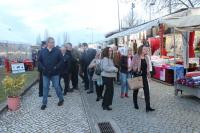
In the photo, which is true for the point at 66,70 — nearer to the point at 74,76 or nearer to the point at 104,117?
the point at 74,76

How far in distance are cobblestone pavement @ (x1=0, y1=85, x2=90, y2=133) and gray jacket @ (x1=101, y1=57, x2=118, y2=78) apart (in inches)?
49.6

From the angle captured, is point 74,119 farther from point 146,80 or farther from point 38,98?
point 38,98

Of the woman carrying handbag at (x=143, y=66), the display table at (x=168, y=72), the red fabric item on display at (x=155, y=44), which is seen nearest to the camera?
the woman carrying handbag at (x=143, y=66)

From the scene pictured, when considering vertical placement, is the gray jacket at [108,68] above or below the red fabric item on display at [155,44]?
below

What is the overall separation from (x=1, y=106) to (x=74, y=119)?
2.82 meters

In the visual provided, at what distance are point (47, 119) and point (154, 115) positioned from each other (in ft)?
8.91

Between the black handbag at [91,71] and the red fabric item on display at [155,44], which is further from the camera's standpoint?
the red fabric item on display at [155,44]

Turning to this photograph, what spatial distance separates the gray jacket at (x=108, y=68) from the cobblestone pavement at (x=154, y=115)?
101 centimetres

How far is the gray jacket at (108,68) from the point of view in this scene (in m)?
10.3

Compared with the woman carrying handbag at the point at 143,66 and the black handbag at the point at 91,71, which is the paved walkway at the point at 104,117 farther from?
the black handbag at the point at 91,71

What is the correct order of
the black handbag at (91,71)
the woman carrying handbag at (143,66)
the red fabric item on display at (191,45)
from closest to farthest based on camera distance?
the woman carrying handbag at (143,66)
the black handbag at (91,71)
the red fabric item on display at (191,45)

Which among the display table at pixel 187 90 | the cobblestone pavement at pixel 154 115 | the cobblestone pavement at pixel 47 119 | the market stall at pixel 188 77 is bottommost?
the cobblestone pavement at pixel 47 119

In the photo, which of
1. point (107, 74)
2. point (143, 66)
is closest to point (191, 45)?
point (107, 74)

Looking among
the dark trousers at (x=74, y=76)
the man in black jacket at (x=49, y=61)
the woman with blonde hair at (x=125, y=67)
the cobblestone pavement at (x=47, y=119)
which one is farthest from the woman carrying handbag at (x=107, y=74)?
the dark trousers at (x=74, y=76)
